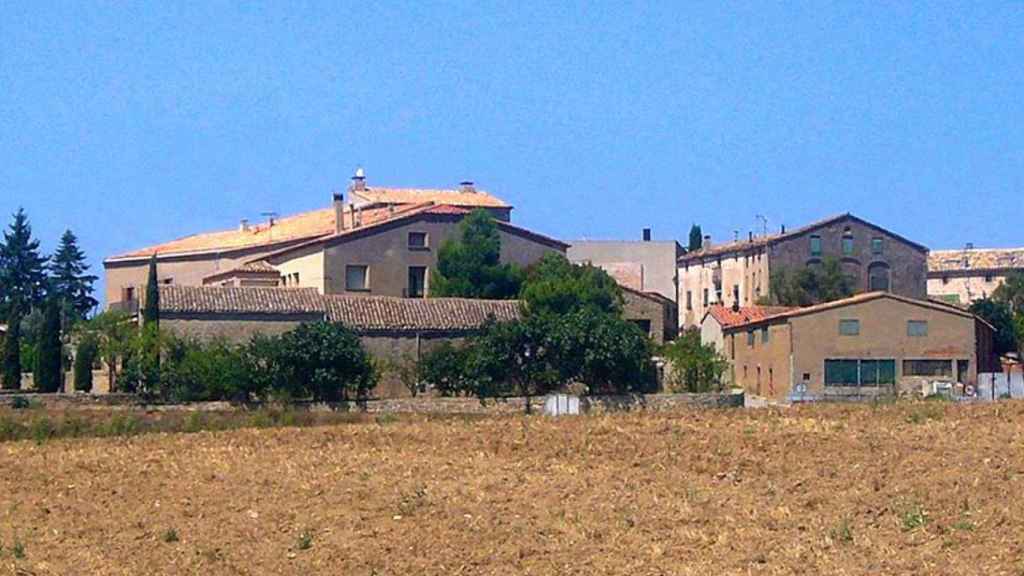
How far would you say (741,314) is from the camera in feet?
246

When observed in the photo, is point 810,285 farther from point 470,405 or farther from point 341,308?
point 470,405

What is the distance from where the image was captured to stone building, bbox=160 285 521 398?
212 ft

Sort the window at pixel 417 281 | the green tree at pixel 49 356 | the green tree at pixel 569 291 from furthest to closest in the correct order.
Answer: the window at pixel 417 281 → the green tree at pixel 49 356 → the green tree at pixel 569 291

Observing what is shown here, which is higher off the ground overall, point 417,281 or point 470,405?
point 417,281

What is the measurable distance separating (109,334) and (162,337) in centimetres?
899

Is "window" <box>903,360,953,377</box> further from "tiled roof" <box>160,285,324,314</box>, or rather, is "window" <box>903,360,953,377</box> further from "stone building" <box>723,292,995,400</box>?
"tiled roof" <box>160,285,324,314</box>

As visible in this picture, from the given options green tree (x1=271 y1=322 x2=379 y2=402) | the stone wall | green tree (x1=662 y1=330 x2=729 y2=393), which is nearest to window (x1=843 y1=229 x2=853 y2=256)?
green tree (x1=662 y1=330 x2=729 y2=393)

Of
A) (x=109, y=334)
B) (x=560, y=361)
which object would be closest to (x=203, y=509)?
(x=560, y=361)

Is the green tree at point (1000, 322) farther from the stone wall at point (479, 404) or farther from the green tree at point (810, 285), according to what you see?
the stone wall at point (479, 404)

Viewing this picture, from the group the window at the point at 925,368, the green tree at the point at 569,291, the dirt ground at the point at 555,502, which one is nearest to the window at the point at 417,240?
the green tree at the point at 569,291

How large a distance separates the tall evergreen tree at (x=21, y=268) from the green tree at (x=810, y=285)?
49803mm

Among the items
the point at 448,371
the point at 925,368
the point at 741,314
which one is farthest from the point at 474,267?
the point at 925,368

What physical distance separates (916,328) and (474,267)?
20.4 m

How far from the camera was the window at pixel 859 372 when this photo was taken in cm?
6669
